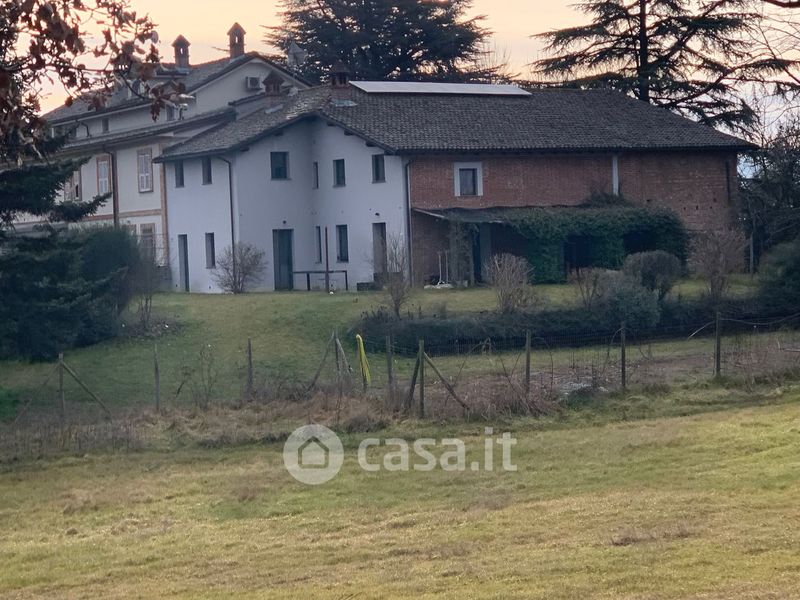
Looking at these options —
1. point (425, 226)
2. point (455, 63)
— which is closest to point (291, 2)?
point (455, 63)

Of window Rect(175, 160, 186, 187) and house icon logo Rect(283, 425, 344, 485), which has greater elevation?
window Rect(175, 160, 186, 187)

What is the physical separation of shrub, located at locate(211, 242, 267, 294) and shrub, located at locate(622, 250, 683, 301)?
14968mm

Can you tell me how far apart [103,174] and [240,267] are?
1491 cm

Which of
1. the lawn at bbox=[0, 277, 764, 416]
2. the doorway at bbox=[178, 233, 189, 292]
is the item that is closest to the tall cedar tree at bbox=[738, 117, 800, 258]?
the lawn at bbox=[0, 277, 764, 416]

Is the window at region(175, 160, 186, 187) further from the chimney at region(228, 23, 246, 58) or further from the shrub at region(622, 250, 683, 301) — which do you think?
the shrub at region(622, 250, 683, 301)

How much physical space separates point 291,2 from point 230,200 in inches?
880

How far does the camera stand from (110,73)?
738 cm

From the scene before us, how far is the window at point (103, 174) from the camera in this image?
179 feet

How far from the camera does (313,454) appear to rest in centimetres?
1817

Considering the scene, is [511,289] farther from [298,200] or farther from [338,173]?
[298,200]

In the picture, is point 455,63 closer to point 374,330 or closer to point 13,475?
point 374,330

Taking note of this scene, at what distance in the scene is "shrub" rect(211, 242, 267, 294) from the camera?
142ft

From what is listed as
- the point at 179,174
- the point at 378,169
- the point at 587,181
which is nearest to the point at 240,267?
the point at 378,169

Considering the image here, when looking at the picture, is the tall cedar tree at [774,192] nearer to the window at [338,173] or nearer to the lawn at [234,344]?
the lawn at [234,344]
